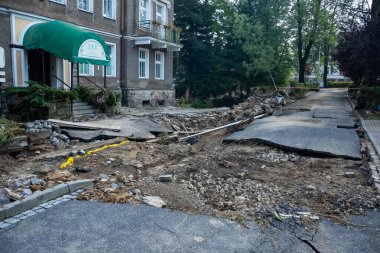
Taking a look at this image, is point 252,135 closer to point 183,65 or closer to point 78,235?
point 78,235

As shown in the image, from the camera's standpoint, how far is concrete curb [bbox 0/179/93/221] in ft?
15.6

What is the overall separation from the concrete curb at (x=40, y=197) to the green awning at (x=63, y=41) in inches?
352

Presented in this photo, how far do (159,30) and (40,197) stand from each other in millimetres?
19089

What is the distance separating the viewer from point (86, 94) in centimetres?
1484

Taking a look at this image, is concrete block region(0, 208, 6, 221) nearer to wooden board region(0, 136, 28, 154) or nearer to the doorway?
wooden board region(0, 136, 28, 154)

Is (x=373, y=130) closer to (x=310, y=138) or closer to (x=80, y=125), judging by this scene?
(x=310, y=138)

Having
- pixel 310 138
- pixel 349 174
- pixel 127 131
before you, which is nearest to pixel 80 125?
pixel 127 131

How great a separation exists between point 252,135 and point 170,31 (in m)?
15.4

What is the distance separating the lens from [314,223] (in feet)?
15.3

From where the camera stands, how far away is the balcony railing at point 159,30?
21969 mm

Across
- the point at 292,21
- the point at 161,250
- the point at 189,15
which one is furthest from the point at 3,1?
the point at 292,21

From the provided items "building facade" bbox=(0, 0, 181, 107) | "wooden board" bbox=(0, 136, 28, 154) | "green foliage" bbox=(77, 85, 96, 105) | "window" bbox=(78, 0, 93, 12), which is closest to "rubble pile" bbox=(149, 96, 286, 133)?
"green foliage" bbox=(77, 85, 96, 105)

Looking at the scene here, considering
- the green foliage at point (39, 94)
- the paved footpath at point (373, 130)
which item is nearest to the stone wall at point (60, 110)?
the green foliage at point (39, 94)

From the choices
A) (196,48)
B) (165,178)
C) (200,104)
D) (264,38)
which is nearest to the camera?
(165,178)
